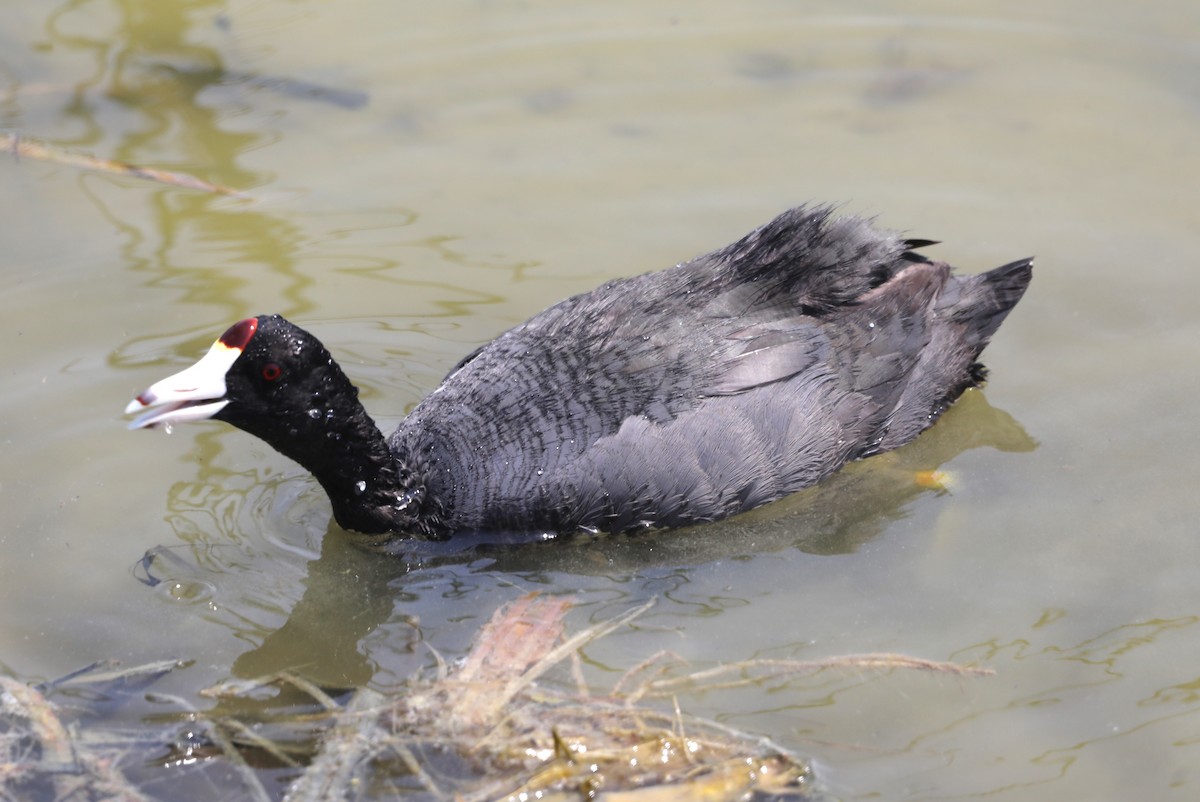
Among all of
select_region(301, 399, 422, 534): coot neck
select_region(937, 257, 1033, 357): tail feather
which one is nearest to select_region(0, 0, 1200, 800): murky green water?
select_region(301, 399, 422, 534): coot neck

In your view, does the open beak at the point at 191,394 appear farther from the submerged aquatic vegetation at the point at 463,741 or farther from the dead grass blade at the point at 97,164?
the dead grass blade at the point at 97,164

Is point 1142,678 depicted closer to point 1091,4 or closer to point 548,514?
point 548,514

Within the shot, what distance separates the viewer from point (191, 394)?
432 centimetres

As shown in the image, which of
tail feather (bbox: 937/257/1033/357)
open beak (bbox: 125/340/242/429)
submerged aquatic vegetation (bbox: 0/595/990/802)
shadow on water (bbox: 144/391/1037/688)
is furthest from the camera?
tail feather (bbox: 937/257/1033/357)

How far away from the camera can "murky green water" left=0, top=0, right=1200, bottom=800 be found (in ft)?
14.2

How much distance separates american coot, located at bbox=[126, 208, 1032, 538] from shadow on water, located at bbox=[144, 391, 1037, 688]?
0.08m

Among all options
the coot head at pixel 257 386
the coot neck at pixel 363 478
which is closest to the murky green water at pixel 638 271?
the coot neck at pixel 363 478

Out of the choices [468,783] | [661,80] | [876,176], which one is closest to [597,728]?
[468,783]

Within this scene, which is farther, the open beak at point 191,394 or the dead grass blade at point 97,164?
the dead grass blade at point 97,164

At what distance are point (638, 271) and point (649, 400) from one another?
1.53 meters

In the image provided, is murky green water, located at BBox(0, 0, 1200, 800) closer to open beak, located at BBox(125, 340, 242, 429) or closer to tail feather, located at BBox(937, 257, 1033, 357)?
tail feather, located at BBox(937, 257, 1033, 357)

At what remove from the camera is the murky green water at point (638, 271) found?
14.2 feet

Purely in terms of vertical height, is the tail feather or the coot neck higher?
the tail feather

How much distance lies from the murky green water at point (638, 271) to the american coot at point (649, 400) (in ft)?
0.61
